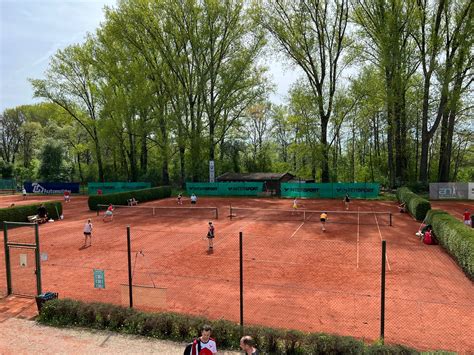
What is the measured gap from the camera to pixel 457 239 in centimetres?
1536

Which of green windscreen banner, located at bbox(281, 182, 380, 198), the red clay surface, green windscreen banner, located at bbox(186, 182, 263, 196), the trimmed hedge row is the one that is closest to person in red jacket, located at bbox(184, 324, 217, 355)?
the trimmed hedge row

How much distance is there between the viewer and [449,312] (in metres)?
10.6

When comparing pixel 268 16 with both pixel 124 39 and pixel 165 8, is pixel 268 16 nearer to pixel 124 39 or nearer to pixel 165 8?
pixel 165 8

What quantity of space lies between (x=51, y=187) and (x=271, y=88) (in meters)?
40.0

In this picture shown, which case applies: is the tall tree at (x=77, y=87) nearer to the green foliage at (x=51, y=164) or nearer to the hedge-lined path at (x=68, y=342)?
the green foliage at (x=51, y=164)

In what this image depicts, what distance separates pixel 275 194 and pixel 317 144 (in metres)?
9.13

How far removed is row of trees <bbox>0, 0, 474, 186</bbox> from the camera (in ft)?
133

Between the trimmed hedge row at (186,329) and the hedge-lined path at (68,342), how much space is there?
27cm

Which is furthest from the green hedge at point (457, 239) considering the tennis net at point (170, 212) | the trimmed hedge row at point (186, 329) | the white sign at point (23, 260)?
the tennis net at point (170, 212)

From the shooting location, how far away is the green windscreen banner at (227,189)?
49000 mm

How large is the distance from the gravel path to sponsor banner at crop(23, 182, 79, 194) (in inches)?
2117

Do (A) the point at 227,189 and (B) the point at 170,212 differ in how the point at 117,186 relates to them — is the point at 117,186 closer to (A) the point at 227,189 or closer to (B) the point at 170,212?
(A) the point at 227,189

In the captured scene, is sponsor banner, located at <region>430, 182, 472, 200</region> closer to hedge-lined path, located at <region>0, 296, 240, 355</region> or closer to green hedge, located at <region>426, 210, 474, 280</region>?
green hedge, located at <region>426, 210, 474, 280</region>

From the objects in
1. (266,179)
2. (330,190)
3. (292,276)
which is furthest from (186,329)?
(266,179)
